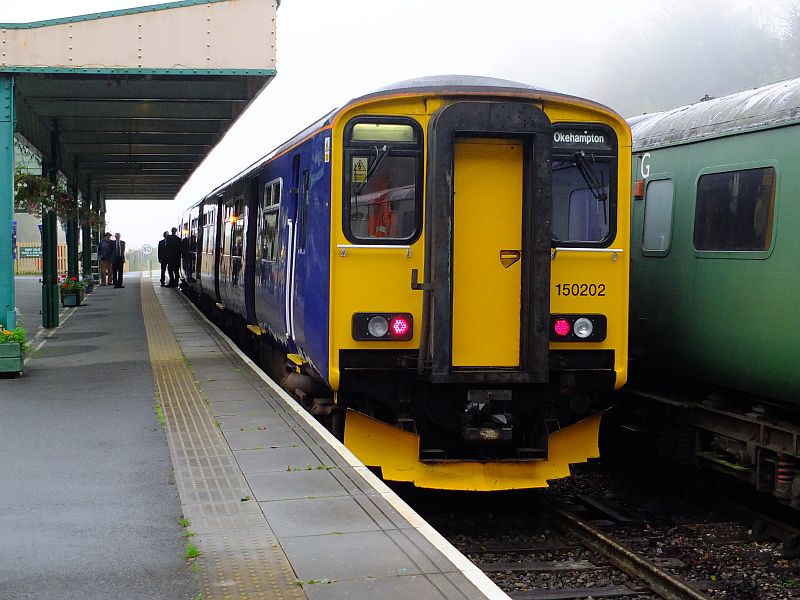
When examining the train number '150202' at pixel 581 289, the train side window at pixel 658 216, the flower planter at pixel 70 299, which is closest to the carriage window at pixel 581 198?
the train number '150202' at pixel 581 289

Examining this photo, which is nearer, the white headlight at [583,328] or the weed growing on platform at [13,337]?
the white headlight at [583,328]

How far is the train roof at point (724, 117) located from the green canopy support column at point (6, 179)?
7269mm

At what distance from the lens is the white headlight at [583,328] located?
7.62 m

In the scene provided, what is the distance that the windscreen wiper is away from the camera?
7.63 m

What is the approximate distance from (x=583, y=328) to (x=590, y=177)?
112 centimetres

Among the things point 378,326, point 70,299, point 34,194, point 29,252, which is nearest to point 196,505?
point 378,326

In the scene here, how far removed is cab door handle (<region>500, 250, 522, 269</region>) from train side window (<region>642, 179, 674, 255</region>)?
199 cm

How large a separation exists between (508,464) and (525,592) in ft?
4.45

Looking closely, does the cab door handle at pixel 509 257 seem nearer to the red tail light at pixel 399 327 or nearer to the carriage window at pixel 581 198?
the carriage window at pixel 581 198

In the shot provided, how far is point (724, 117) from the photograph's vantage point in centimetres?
804

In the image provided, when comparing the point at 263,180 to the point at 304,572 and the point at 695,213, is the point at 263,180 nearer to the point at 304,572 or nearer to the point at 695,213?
the point at 695,213

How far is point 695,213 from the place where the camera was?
8344 millimetres

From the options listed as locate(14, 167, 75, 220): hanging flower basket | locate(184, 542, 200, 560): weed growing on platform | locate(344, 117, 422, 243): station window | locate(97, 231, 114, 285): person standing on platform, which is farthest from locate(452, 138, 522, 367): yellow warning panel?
locate(97, 231, 114, 285): person standing on platform

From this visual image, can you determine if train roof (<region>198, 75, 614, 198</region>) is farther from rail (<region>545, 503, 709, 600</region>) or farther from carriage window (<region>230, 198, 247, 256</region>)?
carriage window (<region>230, 198, 247, 256</region>)
